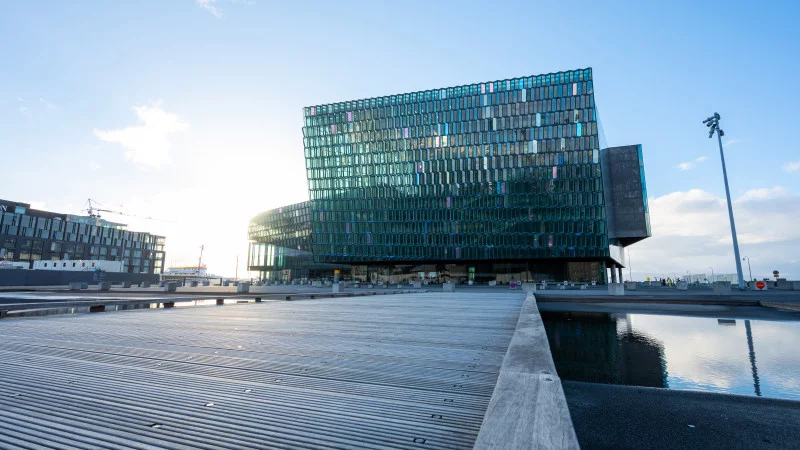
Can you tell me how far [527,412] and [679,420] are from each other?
2.92 meters

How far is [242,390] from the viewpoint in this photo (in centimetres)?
361

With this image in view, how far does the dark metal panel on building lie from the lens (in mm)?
Result: 68812

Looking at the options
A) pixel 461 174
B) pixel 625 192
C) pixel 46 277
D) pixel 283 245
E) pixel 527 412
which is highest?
pixel 461 174

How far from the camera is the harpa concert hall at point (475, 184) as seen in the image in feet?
207

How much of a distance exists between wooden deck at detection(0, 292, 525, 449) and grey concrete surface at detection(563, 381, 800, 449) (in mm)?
1210

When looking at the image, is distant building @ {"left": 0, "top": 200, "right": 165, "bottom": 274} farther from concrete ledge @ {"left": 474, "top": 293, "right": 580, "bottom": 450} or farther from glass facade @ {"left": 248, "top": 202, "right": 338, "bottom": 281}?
concrete ledge @ {"left": 474, "top": 293, "right": 580, "bottom": 450}

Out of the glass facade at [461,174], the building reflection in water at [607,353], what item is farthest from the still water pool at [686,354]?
the glass facade at [461,174]

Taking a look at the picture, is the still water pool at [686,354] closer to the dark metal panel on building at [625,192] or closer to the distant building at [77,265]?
the dark metal panel on building at [625,192]

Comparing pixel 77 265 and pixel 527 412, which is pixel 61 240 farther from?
pixel 527 412

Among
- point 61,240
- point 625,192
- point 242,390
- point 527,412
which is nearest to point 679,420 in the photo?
point 527,412

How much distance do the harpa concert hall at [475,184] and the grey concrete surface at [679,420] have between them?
202 ft

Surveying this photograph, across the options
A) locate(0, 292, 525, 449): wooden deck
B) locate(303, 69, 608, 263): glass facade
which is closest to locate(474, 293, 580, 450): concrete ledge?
locate(0, 292, 525, 449): wooden deck

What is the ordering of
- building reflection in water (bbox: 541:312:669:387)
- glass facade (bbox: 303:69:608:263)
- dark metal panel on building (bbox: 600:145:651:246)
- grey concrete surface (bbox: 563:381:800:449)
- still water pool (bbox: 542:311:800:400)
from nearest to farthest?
grey concrete surface (bbox: 563:381:800:449) → still water pool (bbox: 542:311:800:400) → building reflection in water (bbox: 541:312:669:387) → glass facade (bbox: 303:69:608:263) → dark metal panel on building (bbox: 600:145:651:246)

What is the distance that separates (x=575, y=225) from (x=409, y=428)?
6592cm
